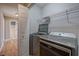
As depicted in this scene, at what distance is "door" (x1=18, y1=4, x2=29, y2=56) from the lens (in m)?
1.48

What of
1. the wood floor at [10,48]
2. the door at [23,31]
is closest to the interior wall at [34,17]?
the door at [23,31]

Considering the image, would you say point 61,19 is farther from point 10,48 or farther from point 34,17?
point 10,48

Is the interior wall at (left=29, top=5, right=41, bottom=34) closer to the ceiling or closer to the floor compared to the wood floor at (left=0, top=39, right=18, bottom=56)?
closer to the ceiling

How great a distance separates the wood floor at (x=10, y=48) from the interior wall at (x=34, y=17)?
0.28m

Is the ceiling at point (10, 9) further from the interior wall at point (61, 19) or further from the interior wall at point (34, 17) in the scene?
the interior wall at point (61, 19)

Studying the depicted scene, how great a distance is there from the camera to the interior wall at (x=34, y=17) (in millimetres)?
1484

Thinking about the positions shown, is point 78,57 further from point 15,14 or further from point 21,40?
point 15,14

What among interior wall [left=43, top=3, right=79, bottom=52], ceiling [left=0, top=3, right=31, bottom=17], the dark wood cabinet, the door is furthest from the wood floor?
interior wall [left=43, top=3, right=79, bottom=52]

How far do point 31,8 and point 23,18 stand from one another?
0.17 metres

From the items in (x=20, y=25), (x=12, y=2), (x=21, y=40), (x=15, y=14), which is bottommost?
(x=21, y=40)

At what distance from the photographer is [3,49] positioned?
1.46 metres

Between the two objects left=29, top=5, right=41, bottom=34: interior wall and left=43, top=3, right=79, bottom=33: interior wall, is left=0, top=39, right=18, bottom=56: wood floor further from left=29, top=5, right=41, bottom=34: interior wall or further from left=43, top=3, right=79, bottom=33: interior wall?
left=43, top=3, right=79, bottom=33: interior wall

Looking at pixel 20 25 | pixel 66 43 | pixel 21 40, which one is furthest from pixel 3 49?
pixel 66 43

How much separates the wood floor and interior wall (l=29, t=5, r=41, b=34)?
0.28m
